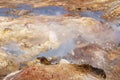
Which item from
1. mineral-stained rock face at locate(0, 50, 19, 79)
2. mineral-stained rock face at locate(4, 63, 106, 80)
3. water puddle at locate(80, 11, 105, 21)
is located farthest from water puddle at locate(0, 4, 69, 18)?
mineral-stained rock face at locate(4, 63, 106, 80)

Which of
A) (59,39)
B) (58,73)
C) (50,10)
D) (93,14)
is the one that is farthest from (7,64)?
(93,14)

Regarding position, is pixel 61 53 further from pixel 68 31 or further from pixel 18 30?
pixel 18 30

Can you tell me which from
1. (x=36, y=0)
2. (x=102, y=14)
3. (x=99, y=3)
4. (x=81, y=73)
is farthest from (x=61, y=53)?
(x=36, y=0)

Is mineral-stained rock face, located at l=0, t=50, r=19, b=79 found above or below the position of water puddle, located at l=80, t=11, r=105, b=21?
above

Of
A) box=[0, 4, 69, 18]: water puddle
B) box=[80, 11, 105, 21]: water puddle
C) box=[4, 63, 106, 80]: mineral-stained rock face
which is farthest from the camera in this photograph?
box=[0, 4, 69, 18]: water puddle

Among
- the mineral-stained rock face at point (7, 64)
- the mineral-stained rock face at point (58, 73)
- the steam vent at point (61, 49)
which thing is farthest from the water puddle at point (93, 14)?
the mineral-stained rock face at point (58, 73)

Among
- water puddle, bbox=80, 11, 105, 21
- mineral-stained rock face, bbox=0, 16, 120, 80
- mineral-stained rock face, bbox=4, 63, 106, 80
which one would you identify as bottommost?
water puddle, bbox=80, 11, 105, 21

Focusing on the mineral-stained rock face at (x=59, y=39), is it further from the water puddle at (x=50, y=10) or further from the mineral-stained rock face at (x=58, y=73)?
the water puddle at (x=50, y=10)

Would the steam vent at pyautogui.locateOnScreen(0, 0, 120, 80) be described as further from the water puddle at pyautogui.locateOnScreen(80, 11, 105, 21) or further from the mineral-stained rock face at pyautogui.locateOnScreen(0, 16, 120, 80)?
the water puddle at pyautogui.locateOnScreen(80, 11, 105, 21)

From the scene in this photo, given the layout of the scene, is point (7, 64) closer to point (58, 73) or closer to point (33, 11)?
point (58, 73)

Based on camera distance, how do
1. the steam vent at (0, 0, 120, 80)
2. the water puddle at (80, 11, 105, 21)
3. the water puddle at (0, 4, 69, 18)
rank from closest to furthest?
the steam vent at (0, 0, 120, 80) < the water puddle at (80, 11, 105, 21) < the water puddle at (0, 4, 69, 18)
